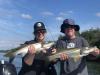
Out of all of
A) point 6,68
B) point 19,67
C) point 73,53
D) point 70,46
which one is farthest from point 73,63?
point 19,67

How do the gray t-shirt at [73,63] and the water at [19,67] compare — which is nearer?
the gray t-shirt at [73,63]

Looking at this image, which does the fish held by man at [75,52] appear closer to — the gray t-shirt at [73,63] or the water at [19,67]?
the gray t-shirt at [73,63]

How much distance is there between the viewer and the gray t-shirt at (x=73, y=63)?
7.53 m

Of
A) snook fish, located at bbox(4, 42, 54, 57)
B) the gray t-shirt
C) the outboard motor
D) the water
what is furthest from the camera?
the water

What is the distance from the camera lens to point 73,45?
776 centimetres

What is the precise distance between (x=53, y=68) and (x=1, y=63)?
134cm

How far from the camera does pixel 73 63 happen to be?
7.55m

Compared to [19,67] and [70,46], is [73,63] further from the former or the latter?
[19,67]

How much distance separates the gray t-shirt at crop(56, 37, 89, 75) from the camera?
753 cm

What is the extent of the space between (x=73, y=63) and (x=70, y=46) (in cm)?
44

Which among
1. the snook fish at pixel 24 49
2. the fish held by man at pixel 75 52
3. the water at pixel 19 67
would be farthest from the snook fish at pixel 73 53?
the water at pixel 19 67

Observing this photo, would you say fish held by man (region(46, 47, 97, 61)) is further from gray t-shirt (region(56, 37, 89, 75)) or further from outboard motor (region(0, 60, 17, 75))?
outboard motor (region(0, 60, 17, 75))

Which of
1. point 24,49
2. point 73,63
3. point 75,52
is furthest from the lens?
point 24,49

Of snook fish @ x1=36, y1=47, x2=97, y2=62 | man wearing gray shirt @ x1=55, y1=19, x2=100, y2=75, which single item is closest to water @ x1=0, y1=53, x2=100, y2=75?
snook fish @ x1=36, y1=47, x2=97, y2=62
